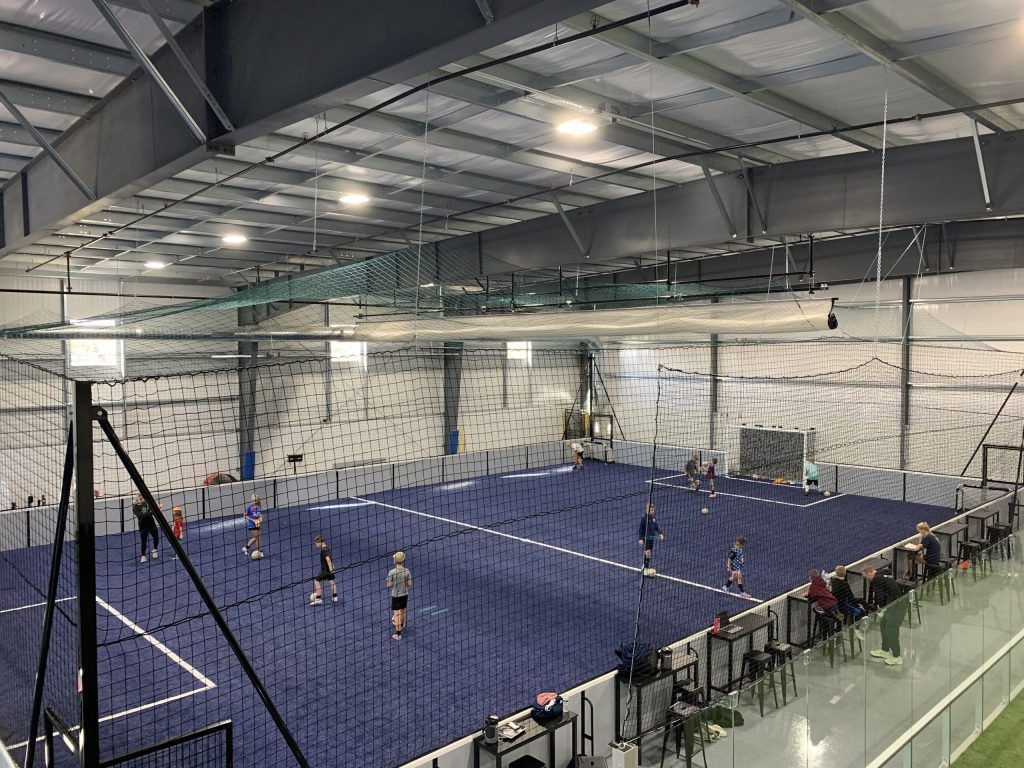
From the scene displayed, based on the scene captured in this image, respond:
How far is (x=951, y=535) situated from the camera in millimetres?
10906

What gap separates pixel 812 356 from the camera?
58.6ft

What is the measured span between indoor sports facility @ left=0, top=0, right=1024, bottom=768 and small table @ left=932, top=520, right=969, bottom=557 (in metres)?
0.13

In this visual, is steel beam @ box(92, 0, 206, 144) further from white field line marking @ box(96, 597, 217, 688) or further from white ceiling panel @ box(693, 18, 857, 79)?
white field line marking @ box(96, 597, 217, 688)

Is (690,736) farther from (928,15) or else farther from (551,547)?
(551,547)

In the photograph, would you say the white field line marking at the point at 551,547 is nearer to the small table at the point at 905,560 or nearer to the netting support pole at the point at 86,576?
the small table at the point at 905,560

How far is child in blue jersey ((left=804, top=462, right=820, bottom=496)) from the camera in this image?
17125 mm

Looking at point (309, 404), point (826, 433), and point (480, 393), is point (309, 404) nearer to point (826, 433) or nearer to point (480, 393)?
point (480, 393)

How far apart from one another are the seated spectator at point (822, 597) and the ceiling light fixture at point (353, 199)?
23.1ft

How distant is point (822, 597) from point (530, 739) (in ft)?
14.5

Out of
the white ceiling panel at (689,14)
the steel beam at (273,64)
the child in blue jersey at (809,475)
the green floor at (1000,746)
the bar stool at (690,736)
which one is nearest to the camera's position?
the steel beam at (273,64)

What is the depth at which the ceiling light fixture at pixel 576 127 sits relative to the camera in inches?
238

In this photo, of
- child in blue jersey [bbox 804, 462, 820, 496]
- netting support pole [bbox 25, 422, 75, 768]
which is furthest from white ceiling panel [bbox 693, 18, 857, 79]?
child in blue jersey [bbox 804, 462, 820, 496]

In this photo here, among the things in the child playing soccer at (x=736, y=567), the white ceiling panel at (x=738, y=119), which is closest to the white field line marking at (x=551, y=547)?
the child playing soccer at (x=736, y=567)

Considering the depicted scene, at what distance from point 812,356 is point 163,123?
16.6m
